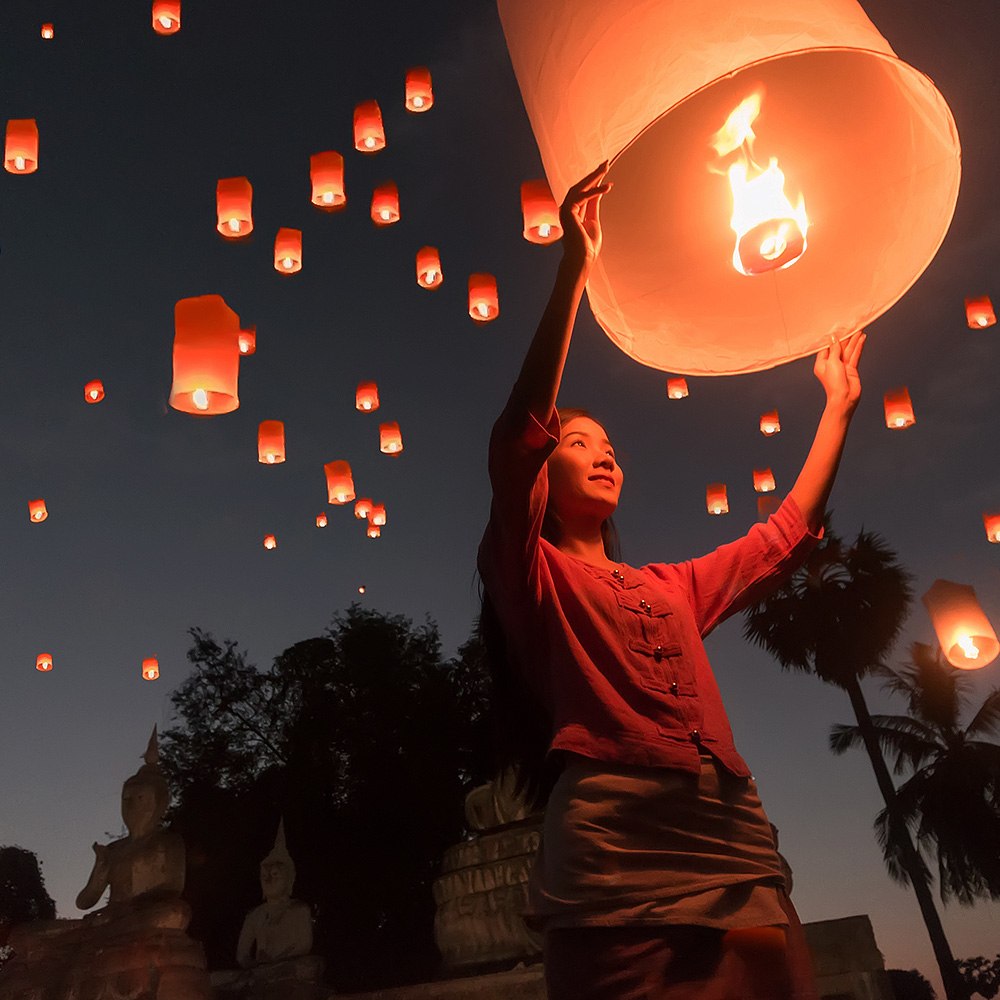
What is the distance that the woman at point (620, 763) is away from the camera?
4.58 feet

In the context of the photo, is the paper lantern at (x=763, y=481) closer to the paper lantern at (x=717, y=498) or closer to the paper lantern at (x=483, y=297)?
the paper lantern at (x=717, y=498)

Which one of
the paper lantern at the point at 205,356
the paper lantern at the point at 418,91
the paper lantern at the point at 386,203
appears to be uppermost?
the paper lantern at the point at 418,91

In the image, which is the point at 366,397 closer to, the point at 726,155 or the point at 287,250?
the point at 287,250

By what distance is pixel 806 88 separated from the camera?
2018 millimetres

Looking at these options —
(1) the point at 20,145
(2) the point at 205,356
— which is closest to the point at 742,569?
(2) the point at 205,356

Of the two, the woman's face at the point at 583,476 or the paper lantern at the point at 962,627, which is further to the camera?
the paper lantern at the point at 962,627

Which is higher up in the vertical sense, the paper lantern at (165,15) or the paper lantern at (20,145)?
the paper lantern at (165,15)

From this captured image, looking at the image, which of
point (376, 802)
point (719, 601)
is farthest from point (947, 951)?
point (719, 601)

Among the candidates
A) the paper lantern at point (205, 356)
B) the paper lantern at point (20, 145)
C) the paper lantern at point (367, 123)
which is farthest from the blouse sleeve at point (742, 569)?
the paper lantern at point (20, 145)

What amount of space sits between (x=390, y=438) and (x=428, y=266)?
2797 mm

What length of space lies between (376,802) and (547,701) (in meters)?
22.9

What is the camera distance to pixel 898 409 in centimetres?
996

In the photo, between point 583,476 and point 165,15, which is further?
point 165,15

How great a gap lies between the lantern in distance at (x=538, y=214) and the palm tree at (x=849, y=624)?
14.5m
